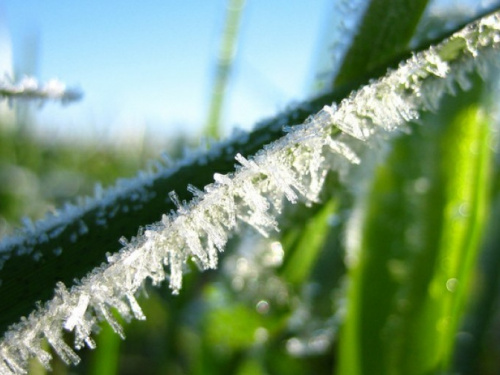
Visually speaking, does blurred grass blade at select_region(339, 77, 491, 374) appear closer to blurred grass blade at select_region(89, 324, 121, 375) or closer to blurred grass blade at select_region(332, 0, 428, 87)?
blurred grass blade at select_region(332, 0, 428, 87)

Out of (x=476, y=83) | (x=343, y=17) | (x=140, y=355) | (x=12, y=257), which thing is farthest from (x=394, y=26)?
(x=140, y=355)

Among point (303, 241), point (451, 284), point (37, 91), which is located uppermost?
point (37, 91)

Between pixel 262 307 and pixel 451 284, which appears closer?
pixel 451 284

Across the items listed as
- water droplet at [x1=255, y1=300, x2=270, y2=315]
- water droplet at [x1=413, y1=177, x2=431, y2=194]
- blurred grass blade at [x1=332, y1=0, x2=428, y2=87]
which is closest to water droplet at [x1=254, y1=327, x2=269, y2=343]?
water droplet at [x1=255, y1=300, x2=270, y2=315]

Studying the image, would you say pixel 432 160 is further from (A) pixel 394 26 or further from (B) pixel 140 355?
(B) pixel 140 355

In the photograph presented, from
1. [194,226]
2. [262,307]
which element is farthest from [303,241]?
[194,226]

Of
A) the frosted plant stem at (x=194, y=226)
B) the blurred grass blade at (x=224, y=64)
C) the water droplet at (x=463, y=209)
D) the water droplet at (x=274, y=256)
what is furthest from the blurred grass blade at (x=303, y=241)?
the blurred grass blade at (x=224, y=64)

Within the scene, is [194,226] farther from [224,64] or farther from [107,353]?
[224,64]

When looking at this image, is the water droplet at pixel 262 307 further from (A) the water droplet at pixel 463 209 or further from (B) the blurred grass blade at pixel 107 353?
(A) the water droplet at pixel 463 209

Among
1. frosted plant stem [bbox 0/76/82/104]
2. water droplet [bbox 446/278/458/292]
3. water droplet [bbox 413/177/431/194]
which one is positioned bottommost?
water droplet [bbox 446/278/458/292]
